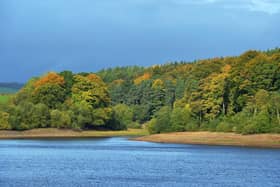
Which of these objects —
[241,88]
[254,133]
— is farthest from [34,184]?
[241,88]

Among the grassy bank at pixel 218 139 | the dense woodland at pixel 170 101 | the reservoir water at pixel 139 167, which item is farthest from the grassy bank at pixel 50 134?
the reservoir water at pixel 139 167

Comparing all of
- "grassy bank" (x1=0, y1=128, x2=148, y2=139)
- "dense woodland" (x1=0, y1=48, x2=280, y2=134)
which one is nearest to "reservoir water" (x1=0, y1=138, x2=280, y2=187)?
"dense woodland" (x1=0, y1=48, x2=280, y2=134)

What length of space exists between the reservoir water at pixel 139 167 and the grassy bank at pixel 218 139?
1201 cm

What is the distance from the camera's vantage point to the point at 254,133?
109312mm

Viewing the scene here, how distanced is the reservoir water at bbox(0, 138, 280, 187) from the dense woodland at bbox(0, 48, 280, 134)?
83.3ft

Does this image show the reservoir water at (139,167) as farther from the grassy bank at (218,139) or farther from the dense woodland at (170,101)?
the dense woodland at (170,101)

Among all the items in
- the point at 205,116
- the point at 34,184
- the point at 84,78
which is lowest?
the point at 34,184

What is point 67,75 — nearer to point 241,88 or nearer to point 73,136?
point 73,136

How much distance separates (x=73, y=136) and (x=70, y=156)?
62.4 metres

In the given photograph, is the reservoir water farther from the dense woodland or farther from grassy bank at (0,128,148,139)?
grassy bank at (0,128,148,139)

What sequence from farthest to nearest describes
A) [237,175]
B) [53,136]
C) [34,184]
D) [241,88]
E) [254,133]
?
[53,136]
[241,88]
[254,133]
[237,175]
[34,184]

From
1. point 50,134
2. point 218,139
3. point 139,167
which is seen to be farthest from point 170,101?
point 139,167

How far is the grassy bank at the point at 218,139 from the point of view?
342 feet

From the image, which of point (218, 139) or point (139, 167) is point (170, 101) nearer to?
point (218, 139)
